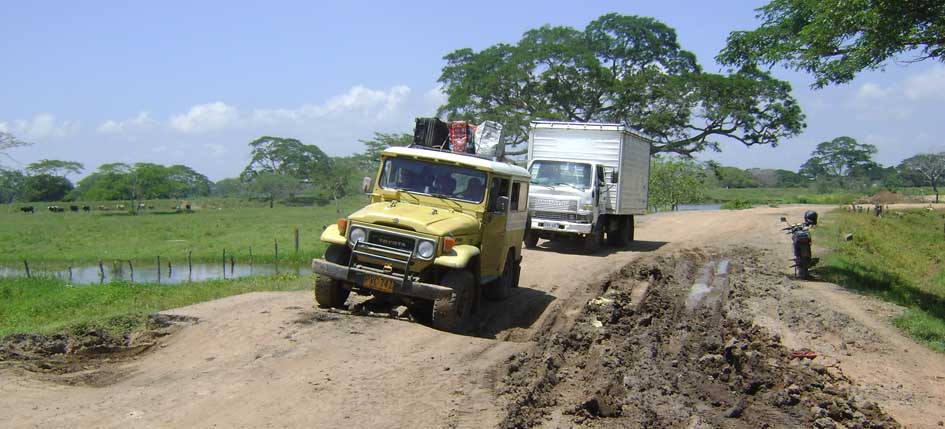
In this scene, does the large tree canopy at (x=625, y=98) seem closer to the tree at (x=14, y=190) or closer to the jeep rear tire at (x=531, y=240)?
the jeep rear tire at (x=531, y=240)

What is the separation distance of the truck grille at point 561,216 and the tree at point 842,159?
83.4 metres

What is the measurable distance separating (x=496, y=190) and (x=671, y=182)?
40421 mm

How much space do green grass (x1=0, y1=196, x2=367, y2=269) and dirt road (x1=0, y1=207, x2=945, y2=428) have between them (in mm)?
18783

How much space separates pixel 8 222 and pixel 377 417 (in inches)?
2138

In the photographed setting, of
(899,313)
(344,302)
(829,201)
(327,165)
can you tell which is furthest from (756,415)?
(327,165)

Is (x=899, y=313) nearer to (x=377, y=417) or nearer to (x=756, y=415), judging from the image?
(x=756, y=415)

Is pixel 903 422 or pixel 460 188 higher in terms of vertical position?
pixel 460 188

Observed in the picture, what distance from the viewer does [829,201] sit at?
60.7 m

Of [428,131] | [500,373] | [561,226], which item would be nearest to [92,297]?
[428,131]

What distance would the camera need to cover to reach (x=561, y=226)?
18.5 metres

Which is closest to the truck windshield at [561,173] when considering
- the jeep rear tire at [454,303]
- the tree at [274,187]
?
the jeep rear tire at [454,303]

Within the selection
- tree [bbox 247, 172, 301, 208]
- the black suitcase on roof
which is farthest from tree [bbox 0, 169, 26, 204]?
the black suitcase on roof

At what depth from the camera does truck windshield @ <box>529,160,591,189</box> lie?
18938 millimetres

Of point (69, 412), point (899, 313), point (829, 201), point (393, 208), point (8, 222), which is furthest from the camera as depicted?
point (829, 201)
